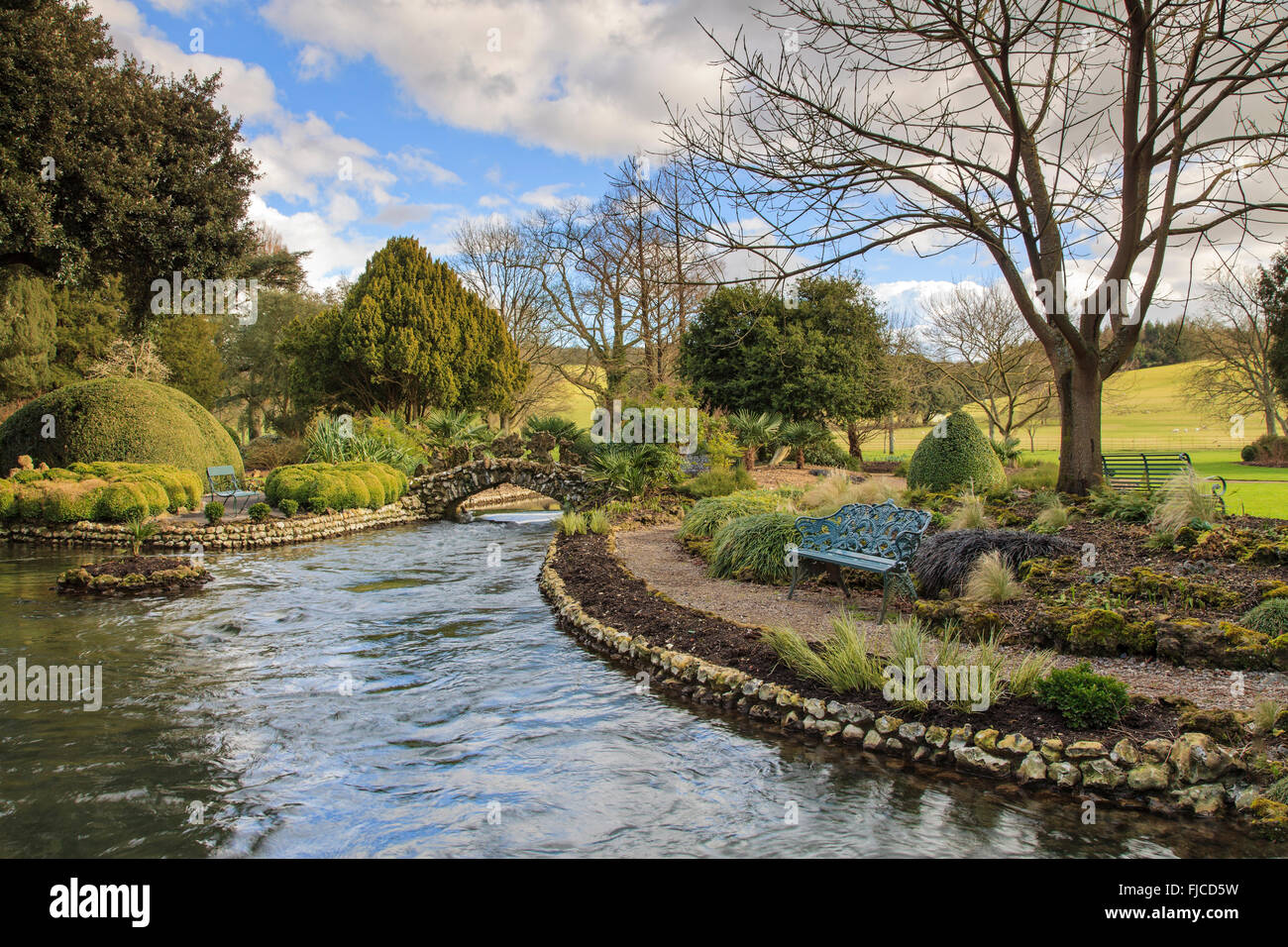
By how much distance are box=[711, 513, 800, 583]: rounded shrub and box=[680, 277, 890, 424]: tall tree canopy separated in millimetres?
13736

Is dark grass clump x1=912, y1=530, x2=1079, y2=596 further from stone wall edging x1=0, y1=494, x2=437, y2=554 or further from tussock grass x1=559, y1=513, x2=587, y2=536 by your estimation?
stone wall edging x1=0, y1=494, x2=437, y2=554

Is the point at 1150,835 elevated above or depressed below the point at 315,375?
below

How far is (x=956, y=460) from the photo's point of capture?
1424 cm

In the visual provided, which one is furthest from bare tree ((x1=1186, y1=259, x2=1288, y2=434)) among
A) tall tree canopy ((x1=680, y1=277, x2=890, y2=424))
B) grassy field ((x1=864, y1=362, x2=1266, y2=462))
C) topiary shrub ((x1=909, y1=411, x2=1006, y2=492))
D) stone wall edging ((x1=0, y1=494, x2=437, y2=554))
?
stone wall edging ((x1=0, y1=494, x2=437, y2=554))

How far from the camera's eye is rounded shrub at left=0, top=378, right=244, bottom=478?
59.3ft

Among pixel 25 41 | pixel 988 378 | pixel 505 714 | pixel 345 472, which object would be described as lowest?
pixel 505 714

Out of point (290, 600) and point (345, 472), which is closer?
point (290, 600)

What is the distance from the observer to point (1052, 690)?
4895 millimetres

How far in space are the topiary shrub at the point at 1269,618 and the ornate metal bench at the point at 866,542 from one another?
101 inches
